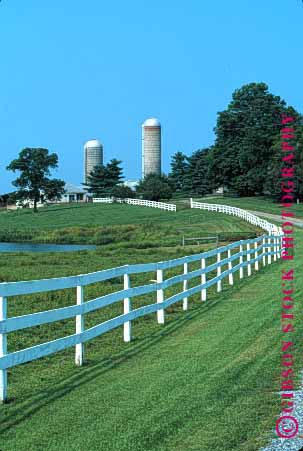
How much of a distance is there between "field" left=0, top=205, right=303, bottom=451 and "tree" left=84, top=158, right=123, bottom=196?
99651 mm

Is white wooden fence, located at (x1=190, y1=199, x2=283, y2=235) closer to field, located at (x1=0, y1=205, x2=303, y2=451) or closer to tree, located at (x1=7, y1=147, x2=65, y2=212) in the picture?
tree, located at (x1=7, y1=147, x2=65, y2=212)

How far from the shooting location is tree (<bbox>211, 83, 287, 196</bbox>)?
21.9m

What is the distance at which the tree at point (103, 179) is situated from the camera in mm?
116438

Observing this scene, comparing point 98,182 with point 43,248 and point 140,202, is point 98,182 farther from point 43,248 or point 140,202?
point 43,248

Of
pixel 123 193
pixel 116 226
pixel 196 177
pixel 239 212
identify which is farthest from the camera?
pixel 196 177

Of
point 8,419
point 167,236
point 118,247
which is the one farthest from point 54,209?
point 8,419

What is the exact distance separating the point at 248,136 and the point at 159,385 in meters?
26.4

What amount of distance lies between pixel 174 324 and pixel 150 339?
1.68 metres

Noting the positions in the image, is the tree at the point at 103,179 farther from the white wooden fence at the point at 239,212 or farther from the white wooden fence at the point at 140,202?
the white wooden fence at the point at 239,212

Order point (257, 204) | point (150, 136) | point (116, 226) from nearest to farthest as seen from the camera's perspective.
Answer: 1. point (150, 136)
2. point (116, 226)
3. point (257, 204)

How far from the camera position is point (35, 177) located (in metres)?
79.2

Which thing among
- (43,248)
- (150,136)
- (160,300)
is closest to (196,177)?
(43,248)

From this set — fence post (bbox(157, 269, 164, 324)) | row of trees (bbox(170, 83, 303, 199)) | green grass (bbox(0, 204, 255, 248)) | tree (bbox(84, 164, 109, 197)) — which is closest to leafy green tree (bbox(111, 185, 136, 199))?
tree (bbox(84, 164, 109, 197))

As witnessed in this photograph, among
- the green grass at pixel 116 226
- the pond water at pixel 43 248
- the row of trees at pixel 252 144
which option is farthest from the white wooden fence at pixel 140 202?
the pond water at pixel 43 248
